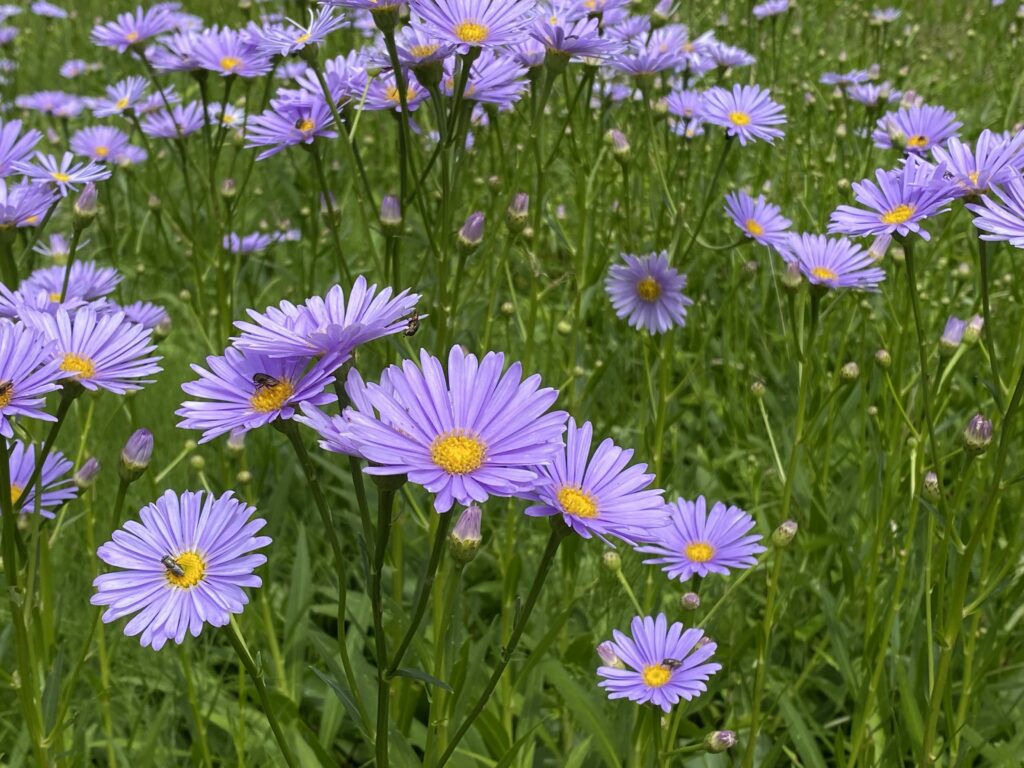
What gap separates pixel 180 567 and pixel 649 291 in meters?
1.57

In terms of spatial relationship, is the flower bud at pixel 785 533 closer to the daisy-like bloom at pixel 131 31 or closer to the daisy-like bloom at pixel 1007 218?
the daisy-like bloom at pixel 1007 218

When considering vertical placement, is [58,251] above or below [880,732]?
above

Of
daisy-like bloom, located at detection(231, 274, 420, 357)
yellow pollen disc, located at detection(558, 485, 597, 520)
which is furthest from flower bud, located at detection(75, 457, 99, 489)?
yellow pollen disc, located at detection(558, 485, 597, 520)

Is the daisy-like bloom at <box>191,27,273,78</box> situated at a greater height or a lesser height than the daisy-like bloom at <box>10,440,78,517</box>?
greater

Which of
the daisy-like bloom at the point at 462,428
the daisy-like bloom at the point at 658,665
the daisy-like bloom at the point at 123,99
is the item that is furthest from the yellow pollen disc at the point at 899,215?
the daisy-like bloom at the point at 123,99

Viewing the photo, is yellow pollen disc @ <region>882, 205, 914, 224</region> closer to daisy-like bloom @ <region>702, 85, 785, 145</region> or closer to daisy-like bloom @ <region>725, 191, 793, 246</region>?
daisy-like bloom @ <region>725, 191, 793, 246</region>

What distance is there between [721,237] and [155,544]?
285 centimetres

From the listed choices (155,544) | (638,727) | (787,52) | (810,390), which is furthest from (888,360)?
(787,52)

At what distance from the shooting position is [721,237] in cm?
363

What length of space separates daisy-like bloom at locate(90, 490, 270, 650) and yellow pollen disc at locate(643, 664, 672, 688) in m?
0.63

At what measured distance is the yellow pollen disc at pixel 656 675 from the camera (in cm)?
140

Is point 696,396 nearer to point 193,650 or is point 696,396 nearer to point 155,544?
point 193,650

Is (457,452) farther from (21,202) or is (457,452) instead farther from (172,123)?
(172,123)

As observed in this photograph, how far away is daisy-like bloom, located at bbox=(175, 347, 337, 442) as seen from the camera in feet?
3.23
